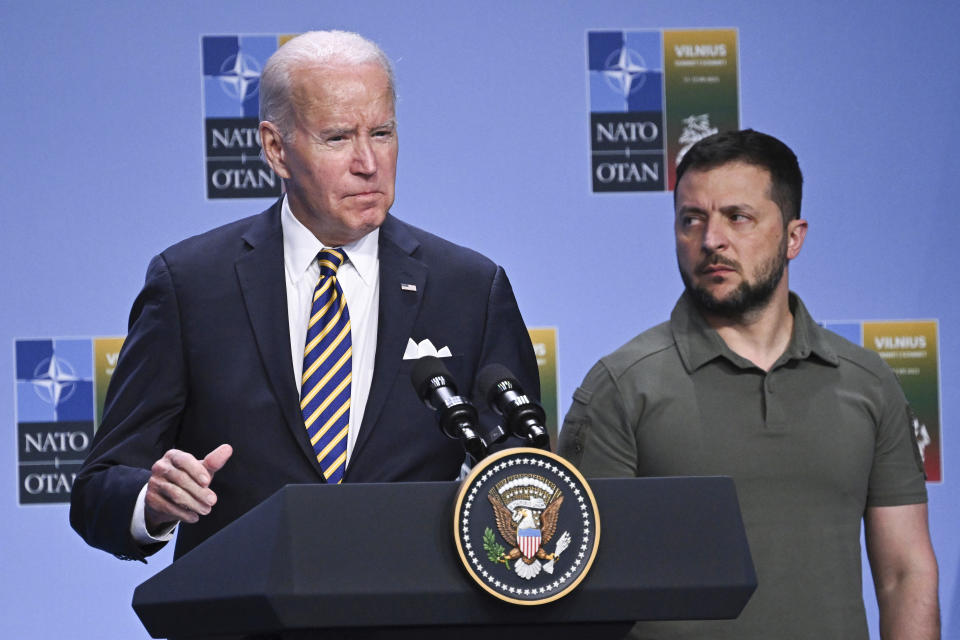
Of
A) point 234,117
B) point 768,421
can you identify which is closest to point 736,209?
point 768,421

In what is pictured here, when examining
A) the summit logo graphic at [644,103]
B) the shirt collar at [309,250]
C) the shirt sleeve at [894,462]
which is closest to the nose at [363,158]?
the shirt collar at [309,250]

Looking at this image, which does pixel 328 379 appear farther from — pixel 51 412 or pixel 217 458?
pixel 51 412

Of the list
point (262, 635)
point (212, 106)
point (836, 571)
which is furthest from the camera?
point (212, 106)

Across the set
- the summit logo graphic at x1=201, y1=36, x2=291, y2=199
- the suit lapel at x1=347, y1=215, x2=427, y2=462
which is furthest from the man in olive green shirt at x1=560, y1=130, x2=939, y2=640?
the summit logo graphic at x1=201, y1=36, x2=291, y2=199

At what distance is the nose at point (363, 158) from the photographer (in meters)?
1.83

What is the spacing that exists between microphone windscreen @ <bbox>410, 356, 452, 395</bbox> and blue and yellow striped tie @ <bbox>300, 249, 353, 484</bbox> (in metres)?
0.38

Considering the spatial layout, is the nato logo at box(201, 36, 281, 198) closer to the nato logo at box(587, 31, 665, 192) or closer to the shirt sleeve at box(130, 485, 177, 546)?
the nato logo at box(587, 31, 665, 192)

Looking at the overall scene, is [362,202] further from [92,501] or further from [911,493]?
[911,493]

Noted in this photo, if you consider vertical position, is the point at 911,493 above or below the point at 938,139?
below

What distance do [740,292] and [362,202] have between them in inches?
30.9

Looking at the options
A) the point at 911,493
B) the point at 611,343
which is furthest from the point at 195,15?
the point at 911,493

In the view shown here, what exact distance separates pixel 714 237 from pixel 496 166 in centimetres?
116

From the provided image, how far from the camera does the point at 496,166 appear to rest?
10.9ft

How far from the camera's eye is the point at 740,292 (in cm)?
228
